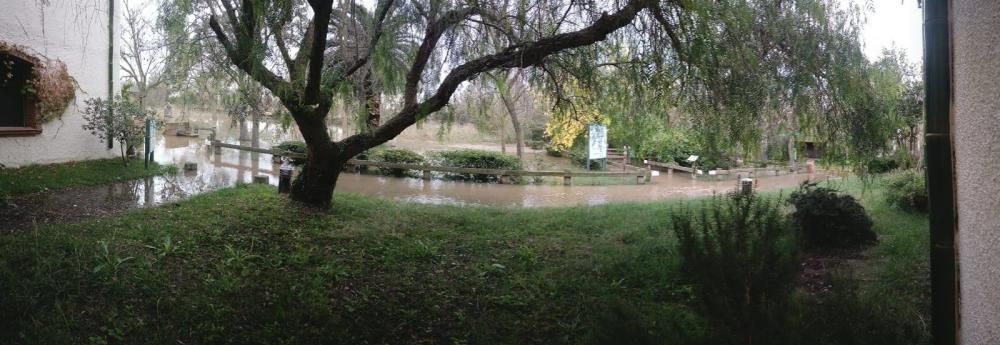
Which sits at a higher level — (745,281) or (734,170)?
(734,170)

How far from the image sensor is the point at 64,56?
9.91 m

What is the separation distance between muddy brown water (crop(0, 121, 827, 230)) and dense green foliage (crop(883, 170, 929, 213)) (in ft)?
7.99

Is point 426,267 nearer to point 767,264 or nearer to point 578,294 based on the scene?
point 578,294

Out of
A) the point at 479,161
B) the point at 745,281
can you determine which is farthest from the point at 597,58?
the point at 479,161

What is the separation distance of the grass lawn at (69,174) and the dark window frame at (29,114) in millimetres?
555

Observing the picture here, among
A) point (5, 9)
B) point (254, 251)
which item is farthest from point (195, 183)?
point (254, 251)

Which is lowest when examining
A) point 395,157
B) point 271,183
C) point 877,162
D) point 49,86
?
point 271,183

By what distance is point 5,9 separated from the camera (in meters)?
8.70

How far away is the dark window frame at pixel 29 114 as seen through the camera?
29.2 feet

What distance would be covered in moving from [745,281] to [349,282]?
3.76 meters

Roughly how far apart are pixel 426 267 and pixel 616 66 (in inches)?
124

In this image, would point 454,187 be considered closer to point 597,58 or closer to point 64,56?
point 597,58

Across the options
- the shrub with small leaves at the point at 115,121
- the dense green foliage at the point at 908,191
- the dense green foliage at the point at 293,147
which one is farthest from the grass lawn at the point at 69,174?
the dense green foliage at the point at 908,191

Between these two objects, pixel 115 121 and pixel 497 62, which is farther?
pixel 115 121
